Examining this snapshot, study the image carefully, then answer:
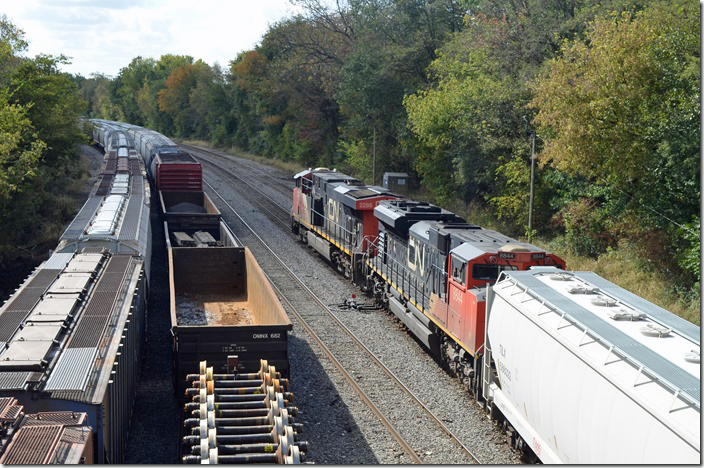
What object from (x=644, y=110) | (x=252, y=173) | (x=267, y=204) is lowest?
(x=267, y=204)

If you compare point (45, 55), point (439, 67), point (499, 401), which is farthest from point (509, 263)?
point (45, 55)

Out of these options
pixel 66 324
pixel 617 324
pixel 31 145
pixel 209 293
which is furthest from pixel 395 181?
pixel 617 324

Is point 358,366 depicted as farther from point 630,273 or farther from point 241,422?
point 630,273

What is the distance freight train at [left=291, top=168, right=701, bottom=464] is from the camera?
8203 mm

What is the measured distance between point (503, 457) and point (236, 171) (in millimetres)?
49778

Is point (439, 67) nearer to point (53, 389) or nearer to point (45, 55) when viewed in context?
point (45, 55)

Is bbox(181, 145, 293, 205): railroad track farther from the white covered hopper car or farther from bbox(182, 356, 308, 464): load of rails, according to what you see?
the white covered hopper car

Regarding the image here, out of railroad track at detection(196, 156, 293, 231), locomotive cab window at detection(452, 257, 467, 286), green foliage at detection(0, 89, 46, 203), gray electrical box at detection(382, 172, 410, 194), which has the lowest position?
railroad track at detection(196, 156, 293, 231)

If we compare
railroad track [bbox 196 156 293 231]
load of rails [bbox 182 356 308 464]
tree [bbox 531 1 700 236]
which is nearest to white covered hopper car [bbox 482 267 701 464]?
load of rails [bbox 182 356 308 464]

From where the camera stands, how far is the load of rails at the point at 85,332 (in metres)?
9.65

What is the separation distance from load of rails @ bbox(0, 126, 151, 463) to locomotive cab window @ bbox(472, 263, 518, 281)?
691 cm

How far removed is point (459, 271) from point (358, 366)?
384 centimetres

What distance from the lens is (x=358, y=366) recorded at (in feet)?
57.1

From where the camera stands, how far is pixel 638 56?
21016 millimetres
